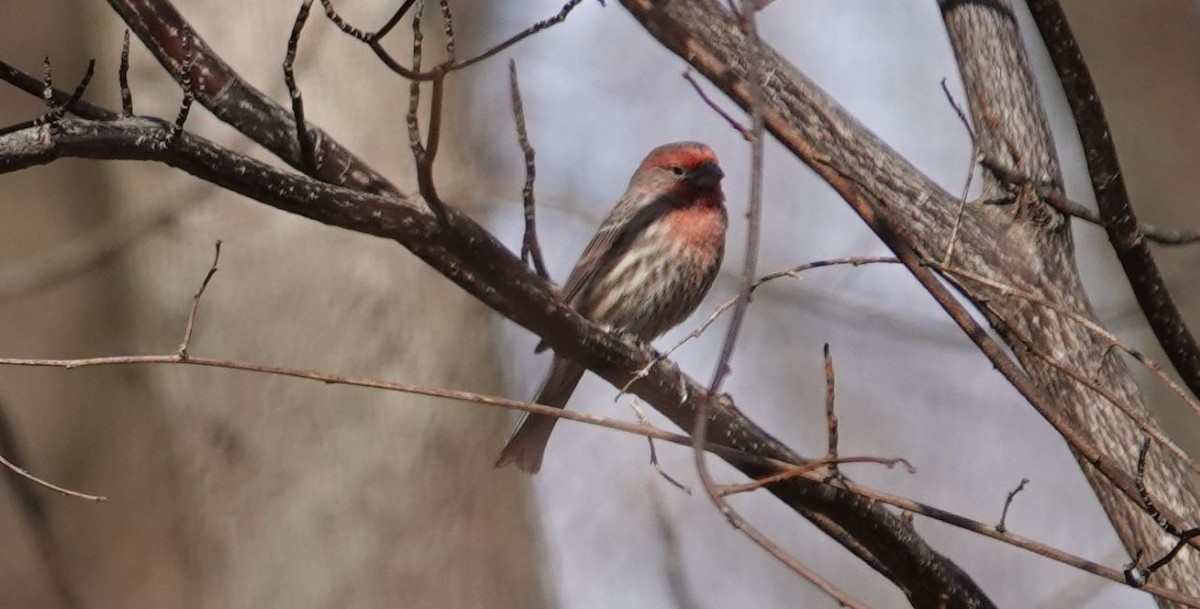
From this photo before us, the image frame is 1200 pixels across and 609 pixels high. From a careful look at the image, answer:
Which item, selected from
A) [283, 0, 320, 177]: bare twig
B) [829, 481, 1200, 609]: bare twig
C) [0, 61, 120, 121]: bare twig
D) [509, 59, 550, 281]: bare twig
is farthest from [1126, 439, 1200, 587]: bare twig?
[0, 61, 120, 121]: bare twig

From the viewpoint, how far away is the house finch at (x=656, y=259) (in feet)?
17.3

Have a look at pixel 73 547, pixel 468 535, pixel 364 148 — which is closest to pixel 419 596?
pixel 468 535

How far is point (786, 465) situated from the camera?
321 cm

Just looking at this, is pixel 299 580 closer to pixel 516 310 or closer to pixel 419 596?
pixel 419 596

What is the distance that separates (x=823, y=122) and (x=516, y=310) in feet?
3.48

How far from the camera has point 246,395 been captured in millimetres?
5004

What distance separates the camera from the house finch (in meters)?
5.26

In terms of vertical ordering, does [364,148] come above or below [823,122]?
above

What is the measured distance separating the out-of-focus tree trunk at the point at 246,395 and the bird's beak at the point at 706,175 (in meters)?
1.11

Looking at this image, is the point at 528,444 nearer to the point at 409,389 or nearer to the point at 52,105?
the point at 409,389

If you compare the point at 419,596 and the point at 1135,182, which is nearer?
the point at 419,596

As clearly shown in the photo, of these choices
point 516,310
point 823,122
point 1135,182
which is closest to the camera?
point 516,310

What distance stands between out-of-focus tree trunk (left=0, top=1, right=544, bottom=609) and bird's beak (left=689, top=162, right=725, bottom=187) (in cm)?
111

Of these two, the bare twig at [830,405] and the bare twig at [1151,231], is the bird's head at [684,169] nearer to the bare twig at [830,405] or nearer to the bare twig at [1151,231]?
the bare twig at [1151,231]
